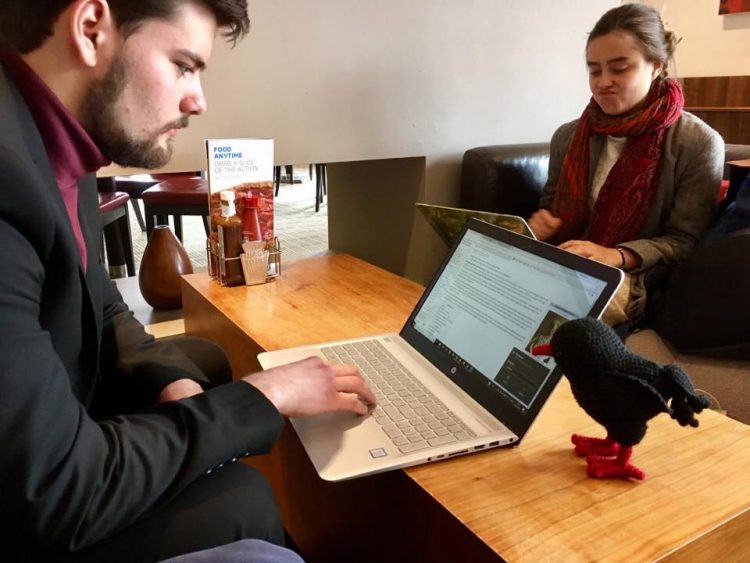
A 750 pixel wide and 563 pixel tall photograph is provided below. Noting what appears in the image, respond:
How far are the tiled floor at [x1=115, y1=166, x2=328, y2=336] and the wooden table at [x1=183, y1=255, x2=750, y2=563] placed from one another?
85cm

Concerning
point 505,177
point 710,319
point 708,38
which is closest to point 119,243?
point 505,177

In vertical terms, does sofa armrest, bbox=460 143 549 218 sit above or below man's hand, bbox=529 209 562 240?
above

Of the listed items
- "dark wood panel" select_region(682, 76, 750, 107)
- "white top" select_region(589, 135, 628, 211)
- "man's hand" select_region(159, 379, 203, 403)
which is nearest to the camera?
"man's hand" select_region(159, 379, 203, 403)

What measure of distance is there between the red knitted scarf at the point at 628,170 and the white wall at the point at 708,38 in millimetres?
2568

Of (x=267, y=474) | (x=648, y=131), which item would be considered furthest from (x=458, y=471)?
(x=648, y=131)

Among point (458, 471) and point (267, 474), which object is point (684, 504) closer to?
point (458, 471)

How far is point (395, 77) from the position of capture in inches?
69.9

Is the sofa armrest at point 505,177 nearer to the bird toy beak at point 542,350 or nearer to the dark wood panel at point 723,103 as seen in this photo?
the bird toy beak at point 542,350

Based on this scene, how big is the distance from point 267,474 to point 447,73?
1314mm

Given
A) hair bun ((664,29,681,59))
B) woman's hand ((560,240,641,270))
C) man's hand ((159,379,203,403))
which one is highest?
hair bun ((664,29,681,59))

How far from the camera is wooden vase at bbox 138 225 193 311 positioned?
1689mm

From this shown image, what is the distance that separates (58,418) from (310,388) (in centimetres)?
27

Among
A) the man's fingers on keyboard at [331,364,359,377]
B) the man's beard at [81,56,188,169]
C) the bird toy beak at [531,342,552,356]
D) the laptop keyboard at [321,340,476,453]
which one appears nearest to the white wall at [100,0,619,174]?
the man's beard at [81,56,188,169]

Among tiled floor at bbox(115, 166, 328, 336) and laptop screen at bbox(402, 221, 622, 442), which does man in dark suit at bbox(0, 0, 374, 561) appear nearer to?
laptop screen at bbox(402, 221, 622, 442)
